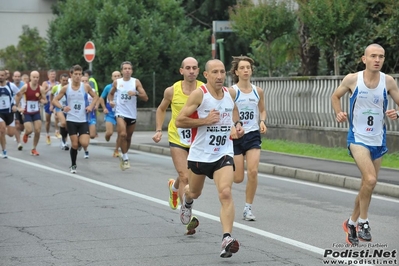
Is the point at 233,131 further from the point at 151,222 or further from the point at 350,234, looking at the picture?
the point at 151,222

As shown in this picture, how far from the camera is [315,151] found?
2125 centimetres

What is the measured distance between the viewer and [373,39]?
23.8 meters

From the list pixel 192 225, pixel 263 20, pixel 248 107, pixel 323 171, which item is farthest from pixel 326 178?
pixel 263 20

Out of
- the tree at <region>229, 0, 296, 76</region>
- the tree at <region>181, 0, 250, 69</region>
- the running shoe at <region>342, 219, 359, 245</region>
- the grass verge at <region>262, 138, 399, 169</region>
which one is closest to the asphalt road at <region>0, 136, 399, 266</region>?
the running shoe at <region>342, 219, 359, 245</region>

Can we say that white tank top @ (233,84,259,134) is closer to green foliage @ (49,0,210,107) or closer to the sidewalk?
the sidewalk

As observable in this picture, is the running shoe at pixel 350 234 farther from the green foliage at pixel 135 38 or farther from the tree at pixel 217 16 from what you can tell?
the tree at pixel 217 16

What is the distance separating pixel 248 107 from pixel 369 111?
2.21 m

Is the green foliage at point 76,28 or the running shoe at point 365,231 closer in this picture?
the running shoe at point 365,231

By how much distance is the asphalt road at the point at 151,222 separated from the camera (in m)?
9.15

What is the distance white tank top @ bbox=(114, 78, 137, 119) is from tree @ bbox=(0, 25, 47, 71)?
97.5ft

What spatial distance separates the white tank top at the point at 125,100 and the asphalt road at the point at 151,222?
3.99 ft

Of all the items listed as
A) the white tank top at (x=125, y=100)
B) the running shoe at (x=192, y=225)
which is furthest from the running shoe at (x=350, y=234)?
the white tank top at (x=125, y=100)

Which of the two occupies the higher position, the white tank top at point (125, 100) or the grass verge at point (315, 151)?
the white tank top at point (125, 100)

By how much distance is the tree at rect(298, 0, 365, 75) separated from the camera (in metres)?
22.3
